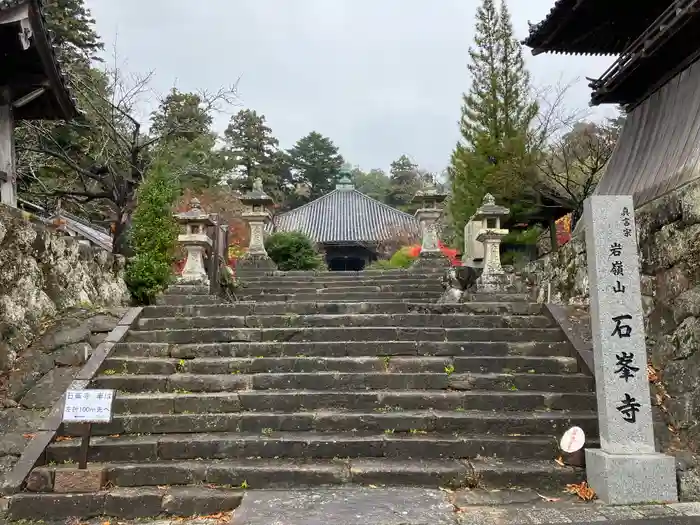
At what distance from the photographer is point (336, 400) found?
5.70 m

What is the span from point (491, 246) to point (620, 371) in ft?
Answer: 15.8

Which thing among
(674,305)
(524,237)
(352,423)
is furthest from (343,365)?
(524,237)

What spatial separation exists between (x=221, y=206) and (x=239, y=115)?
18.1 metres

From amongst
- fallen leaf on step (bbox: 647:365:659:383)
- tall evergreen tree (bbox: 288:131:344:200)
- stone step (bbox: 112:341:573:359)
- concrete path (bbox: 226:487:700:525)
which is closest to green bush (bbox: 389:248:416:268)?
stone step (bbox: 112:341:573:359)

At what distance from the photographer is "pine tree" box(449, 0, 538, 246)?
16.5m

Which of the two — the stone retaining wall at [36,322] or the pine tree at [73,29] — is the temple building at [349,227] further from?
the stone retaining wall at [36,322]

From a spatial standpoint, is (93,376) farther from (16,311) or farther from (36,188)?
(36,188)

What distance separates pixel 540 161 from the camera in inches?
656

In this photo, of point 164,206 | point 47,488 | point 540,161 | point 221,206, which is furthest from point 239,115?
point 47,488

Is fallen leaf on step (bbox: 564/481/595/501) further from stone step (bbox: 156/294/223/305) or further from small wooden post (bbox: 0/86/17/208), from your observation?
small wooden post (bbox: 0/86/17/208)

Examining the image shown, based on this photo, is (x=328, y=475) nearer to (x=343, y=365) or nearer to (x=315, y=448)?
(x=315, y=448)

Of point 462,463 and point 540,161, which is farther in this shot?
point 540,161

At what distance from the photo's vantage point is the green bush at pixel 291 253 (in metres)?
17.7

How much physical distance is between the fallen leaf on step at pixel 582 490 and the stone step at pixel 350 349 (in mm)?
2067
